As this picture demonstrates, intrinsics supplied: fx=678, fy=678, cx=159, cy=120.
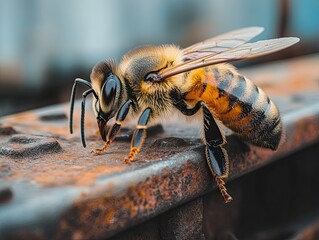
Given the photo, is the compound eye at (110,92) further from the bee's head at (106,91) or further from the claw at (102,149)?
the claw at (102,149)

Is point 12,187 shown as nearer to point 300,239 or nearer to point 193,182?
point 193,182

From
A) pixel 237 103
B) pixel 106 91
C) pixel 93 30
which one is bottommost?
pixel 93 30

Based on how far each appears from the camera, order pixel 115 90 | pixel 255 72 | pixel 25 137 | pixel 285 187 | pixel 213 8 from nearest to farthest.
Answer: pixel 25 137 → pixel 115 90 → pixel 285 187 → pixel 255 72 → pixel 213 8

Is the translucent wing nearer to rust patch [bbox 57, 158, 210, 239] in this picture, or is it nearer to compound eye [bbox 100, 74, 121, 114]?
compound eye [bbox 100, 74, 121, 114]

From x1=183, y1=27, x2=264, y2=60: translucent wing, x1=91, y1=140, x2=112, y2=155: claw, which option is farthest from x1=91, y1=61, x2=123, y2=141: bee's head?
x1=183, y1=27, x2=264, y2=60: translucent wing

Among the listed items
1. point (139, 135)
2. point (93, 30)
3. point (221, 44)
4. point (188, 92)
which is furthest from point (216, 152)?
point (93, 30)

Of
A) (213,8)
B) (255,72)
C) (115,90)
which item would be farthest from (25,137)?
(213,8)

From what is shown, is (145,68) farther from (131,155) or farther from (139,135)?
(131,155)
